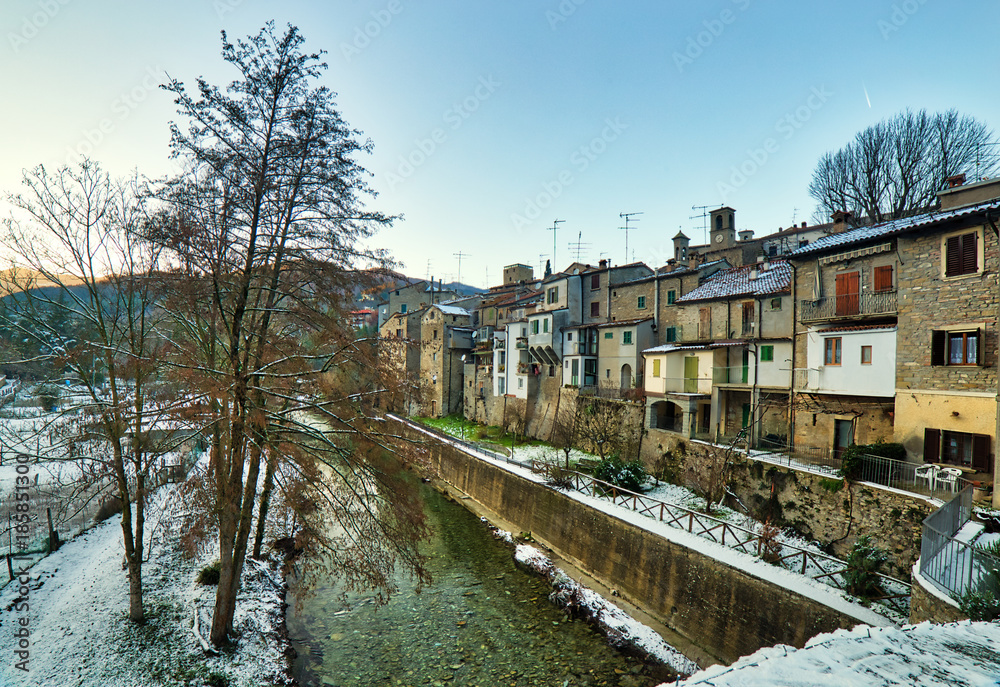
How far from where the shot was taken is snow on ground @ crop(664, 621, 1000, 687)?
5.56 m

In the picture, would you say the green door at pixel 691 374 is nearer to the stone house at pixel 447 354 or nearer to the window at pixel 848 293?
the window at pixel 848 293

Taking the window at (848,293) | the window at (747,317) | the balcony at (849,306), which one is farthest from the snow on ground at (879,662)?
the window at (747,317)

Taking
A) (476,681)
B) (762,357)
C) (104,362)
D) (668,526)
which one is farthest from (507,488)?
(104,362)

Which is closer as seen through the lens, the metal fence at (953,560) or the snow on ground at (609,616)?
the metal fence at (953,560)

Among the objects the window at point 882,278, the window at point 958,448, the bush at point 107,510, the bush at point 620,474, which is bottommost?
the bush at point 107,510

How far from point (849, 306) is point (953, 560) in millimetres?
11734

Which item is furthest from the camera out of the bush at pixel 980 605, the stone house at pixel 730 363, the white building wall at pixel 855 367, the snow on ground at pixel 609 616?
the stone house at pixel 730 363

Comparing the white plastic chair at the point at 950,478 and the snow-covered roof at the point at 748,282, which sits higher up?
the snow-covered roof at the point at 748,282

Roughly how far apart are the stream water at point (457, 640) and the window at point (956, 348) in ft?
41.6

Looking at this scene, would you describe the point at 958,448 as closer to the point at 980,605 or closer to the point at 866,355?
the point at 866,355

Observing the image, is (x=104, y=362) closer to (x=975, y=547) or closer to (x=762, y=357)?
(x=975, y=547)

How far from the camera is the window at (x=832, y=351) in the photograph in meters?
18.5

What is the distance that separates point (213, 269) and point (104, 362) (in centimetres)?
556

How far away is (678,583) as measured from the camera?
1410cm
